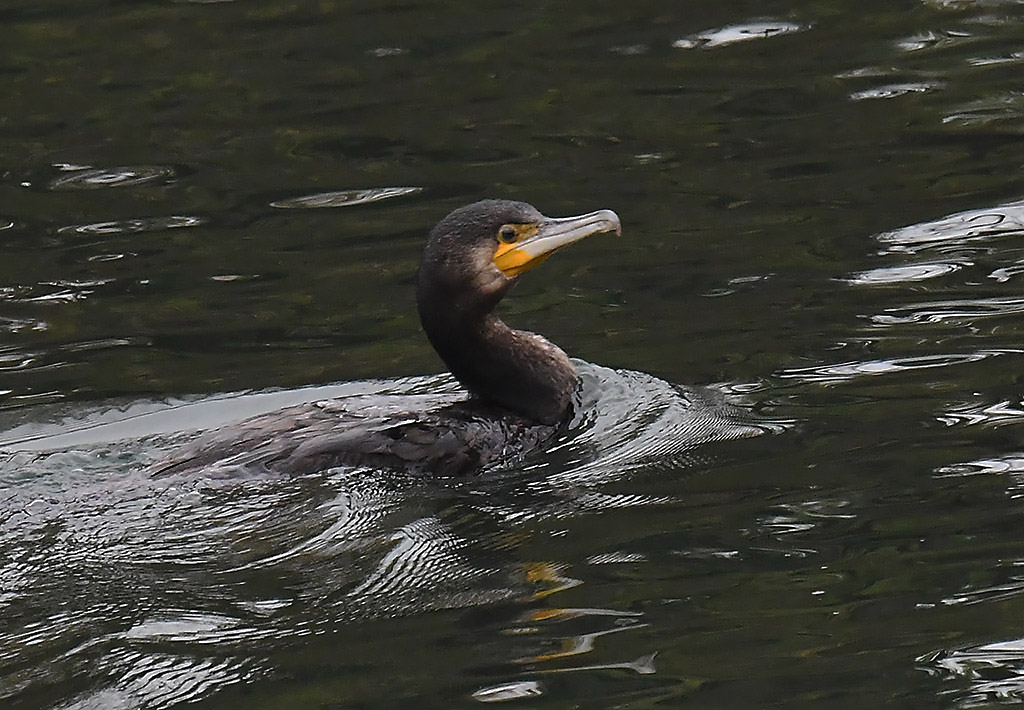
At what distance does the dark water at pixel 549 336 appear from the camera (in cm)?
534

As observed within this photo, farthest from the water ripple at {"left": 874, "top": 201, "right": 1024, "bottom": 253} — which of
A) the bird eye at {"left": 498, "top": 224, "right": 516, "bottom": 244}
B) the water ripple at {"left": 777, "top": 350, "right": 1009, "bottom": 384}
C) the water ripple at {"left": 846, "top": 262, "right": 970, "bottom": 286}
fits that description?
the bird eye at {"left": 498, "top": 224, "right": 516, "bottom": 244}

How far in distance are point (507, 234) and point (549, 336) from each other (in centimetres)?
121

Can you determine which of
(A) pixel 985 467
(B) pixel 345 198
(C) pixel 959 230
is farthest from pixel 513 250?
(B) pixel 345 198

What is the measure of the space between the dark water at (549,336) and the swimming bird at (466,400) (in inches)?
5.4

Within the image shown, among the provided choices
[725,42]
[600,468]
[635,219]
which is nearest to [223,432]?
[600,468]

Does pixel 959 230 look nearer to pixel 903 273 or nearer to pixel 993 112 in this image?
pixel 903 273

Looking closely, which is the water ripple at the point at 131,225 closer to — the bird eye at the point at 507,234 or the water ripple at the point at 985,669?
the bird eye at the point at 507,234

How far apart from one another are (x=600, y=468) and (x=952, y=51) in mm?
6940

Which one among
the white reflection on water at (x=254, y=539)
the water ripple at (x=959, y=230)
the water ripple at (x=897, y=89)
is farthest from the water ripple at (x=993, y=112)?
the white reflection on water at (x=254, y=539)

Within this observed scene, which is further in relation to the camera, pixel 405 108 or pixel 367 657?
pixel 405 108

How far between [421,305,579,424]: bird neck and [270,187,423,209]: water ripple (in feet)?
10.7

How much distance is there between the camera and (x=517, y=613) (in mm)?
5590

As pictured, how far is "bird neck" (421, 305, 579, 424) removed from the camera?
307 inches

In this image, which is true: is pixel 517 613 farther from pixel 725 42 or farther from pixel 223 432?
pixel 725 42
